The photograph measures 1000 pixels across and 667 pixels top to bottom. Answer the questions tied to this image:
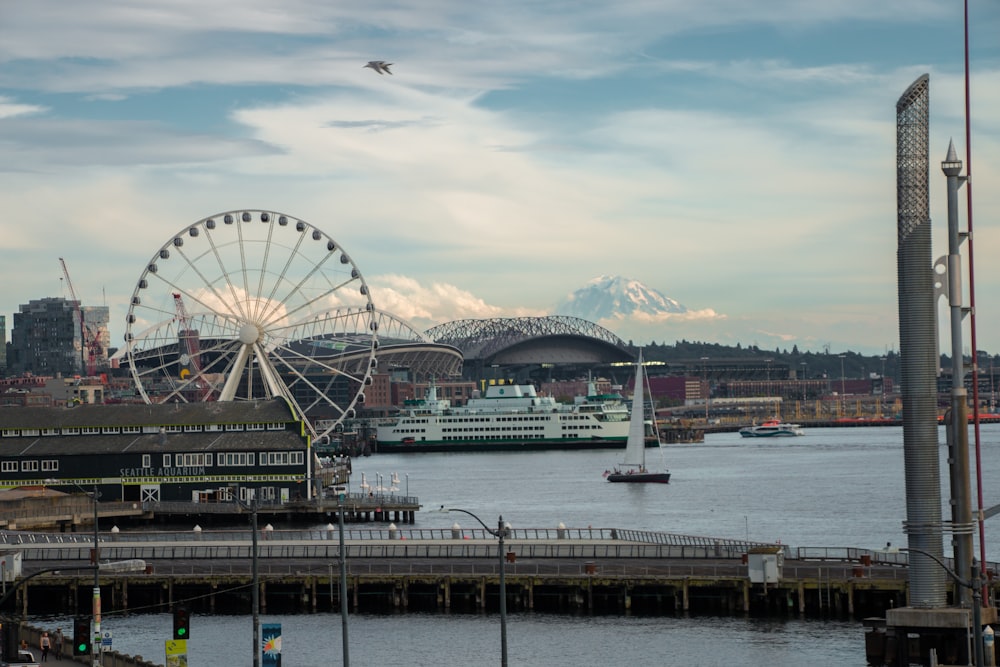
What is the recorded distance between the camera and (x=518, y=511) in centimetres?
10906

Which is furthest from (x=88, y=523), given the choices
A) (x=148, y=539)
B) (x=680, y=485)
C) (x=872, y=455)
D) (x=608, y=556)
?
(x=872, y=455)

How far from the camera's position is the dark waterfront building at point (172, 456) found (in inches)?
4053

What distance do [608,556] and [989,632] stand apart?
1118 inches

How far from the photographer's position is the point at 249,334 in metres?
119

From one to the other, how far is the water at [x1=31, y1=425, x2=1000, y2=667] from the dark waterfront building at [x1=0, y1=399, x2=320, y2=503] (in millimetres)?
10490

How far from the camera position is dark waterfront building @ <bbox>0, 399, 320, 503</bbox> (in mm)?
102938

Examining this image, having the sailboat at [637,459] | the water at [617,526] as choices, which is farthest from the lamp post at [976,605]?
the sailboat at [637,459]

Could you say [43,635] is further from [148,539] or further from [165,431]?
[165,431]

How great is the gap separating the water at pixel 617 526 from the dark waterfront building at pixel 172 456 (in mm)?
10490

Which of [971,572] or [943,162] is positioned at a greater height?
[943,162]

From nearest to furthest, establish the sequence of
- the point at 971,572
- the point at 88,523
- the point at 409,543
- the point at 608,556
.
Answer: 1. the point at 971,572
2. the point at 608,556
3. the point at 409,543
4. the point at 88,523

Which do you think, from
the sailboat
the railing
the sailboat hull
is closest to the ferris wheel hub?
the sailboat

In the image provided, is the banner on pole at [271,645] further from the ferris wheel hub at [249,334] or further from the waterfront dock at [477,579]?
the ferris wheel hub at [249,334]

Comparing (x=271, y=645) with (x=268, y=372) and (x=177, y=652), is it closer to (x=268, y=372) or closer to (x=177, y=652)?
(x=177, y=652)
